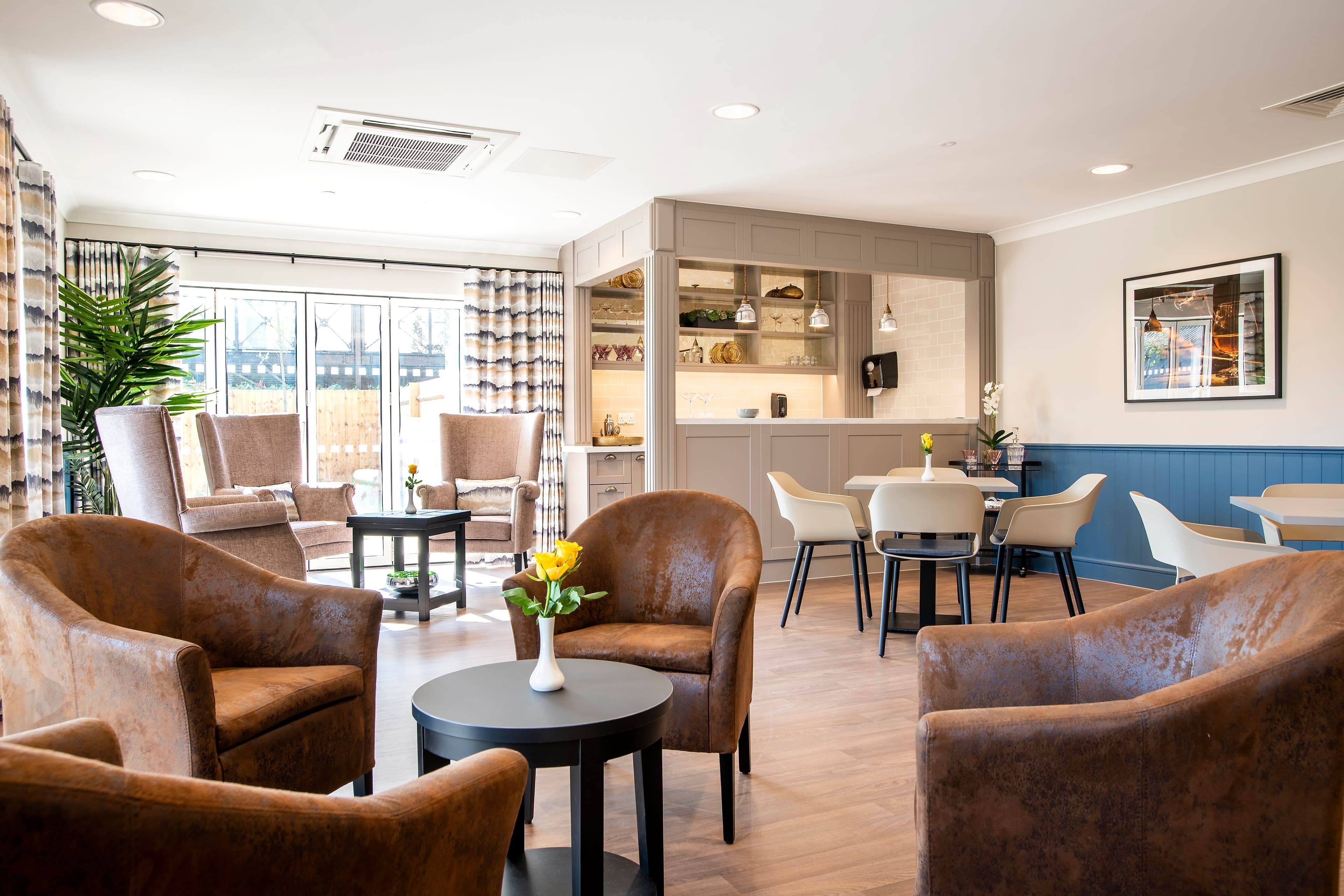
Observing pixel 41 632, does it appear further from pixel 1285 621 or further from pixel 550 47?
pixel 550 47

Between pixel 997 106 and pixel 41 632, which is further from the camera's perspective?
→ pixel 997 106

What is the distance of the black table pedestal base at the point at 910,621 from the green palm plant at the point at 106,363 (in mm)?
4120

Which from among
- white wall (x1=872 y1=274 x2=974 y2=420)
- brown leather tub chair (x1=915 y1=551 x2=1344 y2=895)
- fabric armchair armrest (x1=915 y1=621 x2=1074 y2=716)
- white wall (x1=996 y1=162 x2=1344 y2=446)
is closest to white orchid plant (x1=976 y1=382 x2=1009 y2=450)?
white wall (x1=996 y1=162 x2=1344 y2=446)

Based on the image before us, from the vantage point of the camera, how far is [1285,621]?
1446mm

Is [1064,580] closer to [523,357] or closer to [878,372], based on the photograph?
[878,372]

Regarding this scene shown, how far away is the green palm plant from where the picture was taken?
189 inches

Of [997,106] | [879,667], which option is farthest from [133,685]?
[997,106]

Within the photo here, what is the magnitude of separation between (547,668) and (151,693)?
2.64 feet

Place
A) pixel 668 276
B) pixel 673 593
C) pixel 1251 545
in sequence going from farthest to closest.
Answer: pixel 668 276 < pixel 1251 545 < pixel 673 593

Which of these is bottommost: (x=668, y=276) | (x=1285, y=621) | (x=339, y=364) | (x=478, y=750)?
(x=478, y=750)

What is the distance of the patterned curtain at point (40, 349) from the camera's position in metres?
4.12

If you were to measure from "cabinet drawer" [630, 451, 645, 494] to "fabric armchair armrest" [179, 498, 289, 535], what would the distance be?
2.80 meters

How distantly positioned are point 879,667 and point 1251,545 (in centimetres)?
156

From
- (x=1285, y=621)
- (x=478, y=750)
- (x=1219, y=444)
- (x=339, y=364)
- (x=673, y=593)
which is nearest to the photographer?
(x=1285, y=621)
